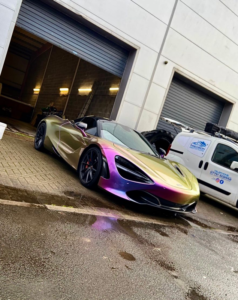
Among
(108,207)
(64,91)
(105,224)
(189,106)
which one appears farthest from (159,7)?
(105,224)

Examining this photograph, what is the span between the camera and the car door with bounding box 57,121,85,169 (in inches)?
206

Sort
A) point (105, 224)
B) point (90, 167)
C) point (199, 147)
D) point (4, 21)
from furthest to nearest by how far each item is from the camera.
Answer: point (4, 21), point (199, 147), point (90, 167), point (105, 224)

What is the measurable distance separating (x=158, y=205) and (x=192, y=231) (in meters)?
0.68

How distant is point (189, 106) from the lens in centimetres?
1214

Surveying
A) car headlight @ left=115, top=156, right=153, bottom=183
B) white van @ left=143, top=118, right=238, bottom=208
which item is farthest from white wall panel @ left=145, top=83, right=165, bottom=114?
car headlight @ left=115, top=156, right=153, bottom=183

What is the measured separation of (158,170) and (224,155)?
2.97m

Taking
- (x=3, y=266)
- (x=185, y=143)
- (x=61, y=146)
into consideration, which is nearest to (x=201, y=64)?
(x=185, y=143)

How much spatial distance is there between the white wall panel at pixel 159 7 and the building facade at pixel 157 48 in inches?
1.2

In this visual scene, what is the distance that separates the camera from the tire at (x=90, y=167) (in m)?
4.49

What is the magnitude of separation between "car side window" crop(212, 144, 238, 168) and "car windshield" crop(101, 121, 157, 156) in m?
2.11

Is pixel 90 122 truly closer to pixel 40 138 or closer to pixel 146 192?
pixel 40 138

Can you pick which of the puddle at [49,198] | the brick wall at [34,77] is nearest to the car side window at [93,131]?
the puddle at [49,198]

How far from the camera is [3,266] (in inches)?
79.2

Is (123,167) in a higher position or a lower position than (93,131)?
lower
